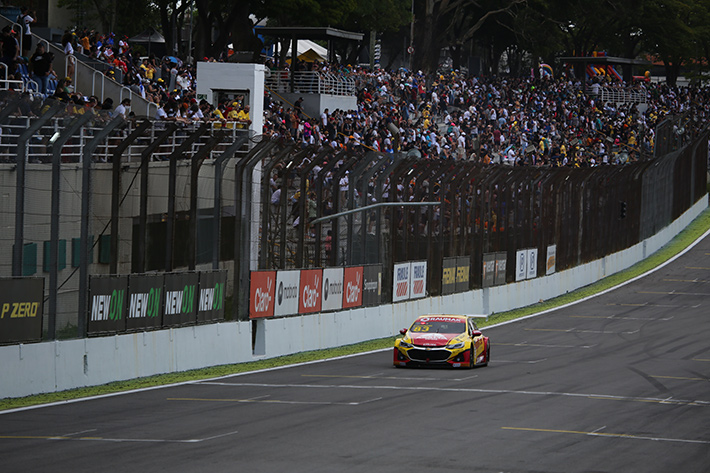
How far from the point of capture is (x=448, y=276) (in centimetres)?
3547

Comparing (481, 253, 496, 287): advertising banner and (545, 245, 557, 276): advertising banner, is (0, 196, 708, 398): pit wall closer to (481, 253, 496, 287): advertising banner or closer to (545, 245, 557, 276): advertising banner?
(481, 253, 496, 287): advertising banner

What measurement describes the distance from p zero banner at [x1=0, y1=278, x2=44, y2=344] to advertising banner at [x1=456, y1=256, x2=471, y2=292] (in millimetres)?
20196

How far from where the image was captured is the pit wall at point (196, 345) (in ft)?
56.4

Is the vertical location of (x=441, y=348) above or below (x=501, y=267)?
below

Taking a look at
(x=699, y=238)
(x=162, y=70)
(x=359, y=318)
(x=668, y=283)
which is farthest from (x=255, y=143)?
(x=699, y=238)

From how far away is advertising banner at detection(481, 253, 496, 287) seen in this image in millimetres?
38406

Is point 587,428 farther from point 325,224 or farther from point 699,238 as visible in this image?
point 699,238

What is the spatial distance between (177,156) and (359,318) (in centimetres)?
992

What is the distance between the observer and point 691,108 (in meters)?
83.1

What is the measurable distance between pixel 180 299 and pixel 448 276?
1527cm

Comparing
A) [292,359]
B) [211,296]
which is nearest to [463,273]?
[292,359]

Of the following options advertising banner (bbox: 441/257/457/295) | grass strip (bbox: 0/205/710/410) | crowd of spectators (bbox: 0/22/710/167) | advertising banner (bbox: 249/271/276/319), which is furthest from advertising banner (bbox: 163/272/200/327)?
advertising banner (bbox: 441/257/457/295)

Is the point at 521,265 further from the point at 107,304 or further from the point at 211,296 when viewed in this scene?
the point at 107,304

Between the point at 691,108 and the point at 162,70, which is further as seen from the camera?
the point at 691,108
